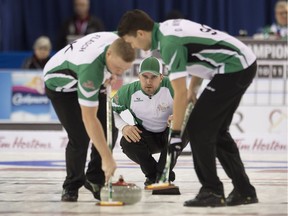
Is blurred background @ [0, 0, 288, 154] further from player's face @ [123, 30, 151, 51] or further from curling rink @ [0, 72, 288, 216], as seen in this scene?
player's face @ [123, 30, 151, 51]

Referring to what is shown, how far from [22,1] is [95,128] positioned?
10.2 m

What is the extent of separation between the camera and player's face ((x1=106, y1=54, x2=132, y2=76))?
5.14 meters

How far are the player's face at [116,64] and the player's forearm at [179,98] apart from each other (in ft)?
1.03

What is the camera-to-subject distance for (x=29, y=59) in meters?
12.2

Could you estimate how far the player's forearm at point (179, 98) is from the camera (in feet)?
16.7

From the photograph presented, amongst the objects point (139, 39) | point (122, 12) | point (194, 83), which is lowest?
point (122, 12)

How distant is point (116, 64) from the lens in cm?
516

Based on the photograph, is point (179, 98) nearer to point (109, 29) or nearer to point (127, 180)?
point (127, 180)

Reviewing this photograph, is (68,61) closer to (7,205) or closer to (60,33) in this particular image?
(7,205)

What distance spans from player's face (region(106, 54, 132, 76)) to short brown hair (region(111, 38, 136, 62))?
2cm

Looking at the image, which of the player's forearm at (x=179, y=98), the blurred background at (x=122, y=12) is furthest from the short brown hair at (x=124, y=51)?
the blurred background at (x=122, y=12)

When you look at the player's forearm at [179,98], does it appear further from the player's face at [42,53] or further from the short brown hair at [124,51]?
the player's face at [42,53]

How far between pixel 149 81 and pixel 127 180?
3.39 feet

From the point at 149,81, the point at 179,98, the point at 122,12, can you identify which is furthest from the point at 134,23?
the point at 122,12
